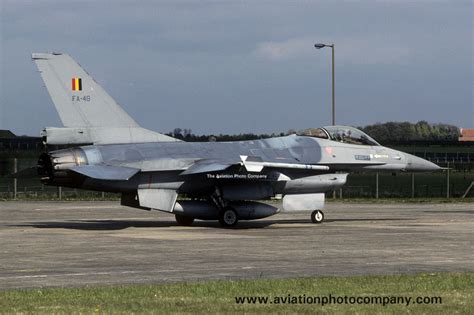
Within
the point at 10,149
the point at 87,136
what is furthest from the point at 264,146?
the point at 10,149

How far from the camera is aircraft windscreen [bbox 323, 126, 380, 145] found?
30.8 meters

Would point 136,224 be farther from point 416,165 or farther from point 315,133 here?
point 416,165

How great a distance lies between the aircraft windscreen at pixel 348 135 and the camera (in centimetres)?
3075

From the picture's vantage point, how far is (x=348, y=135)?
30906mm

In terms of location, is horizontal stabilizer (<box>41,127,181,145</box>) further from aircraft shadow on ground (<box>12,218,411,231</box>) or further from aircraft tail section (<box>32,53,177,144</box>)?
aircraft shadow on ground (<box>12,218,411,231</box>)

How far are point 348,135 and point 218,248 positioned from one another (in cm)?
1062

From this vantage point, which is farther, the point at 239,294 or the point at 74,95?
the point at 74,95

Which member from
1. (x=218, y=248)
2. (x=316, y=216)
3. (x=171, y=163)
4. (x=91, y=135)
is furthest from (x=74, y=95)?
(x=218, y=248)

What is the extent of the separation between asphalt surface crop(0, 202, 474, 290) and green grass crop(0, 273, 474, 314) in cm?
124

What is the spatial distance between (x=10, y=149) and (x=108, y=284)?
4727 centimetres

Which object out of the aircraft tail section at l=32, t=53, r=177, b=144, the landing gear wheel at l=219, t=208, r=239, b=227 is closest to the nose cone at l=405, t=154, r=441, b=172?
the landing gear wheel at l=219, t=208, r=239, b=227

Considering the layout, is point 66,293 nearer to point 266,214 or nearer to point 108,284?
point 108,284

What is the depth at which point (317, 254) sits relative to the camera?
19938mm

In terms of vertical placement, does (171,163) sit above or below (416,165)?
above
